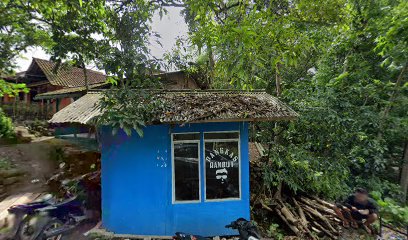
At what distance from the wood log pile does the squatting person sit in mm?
226

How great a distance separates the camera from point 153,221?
602 centimetres

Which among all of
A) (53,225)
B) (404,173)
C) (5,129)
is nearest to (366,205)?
(404,173)

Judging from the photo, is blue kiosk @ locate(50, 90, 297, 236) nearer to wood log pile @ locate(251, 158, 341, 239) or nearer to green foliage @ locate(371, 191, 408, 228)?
wood log pile @ locate(251, 158, 341, 239)

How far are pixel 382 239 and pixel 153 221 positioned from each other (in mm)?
5555

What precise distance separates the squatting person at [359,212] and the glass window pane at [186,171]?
4223 mm

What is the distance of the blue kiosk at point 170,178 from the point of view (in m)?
6.01

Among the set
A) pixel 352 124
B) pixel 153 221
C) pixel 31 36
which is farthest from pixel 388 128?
pixel 31 36

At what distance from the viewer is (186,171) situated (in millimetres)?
6172

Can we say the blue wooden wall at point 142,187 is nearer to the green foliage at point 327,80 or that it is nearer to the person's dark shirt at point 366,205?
the green foliage at point 327,80

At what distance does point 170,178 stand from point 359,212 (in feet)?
17.9

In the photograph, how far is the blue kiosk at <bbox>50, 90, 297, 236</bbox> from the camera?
601cm

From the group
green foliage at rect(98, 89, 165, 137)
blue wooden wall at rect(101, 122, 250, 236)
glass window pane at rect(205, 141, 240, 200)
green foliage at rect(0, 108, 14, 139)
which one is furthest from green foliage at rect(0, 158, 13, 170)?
glass window pane at rect(205, 141, 240, 200)

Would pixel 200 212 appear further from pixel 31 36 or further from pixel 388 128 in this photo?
pixel 31 36

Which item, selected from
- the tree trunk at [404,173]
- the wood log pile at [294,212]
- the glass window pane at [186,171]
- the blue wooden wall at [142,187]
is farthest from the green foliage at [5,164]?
the tree trunk at [404,173]
